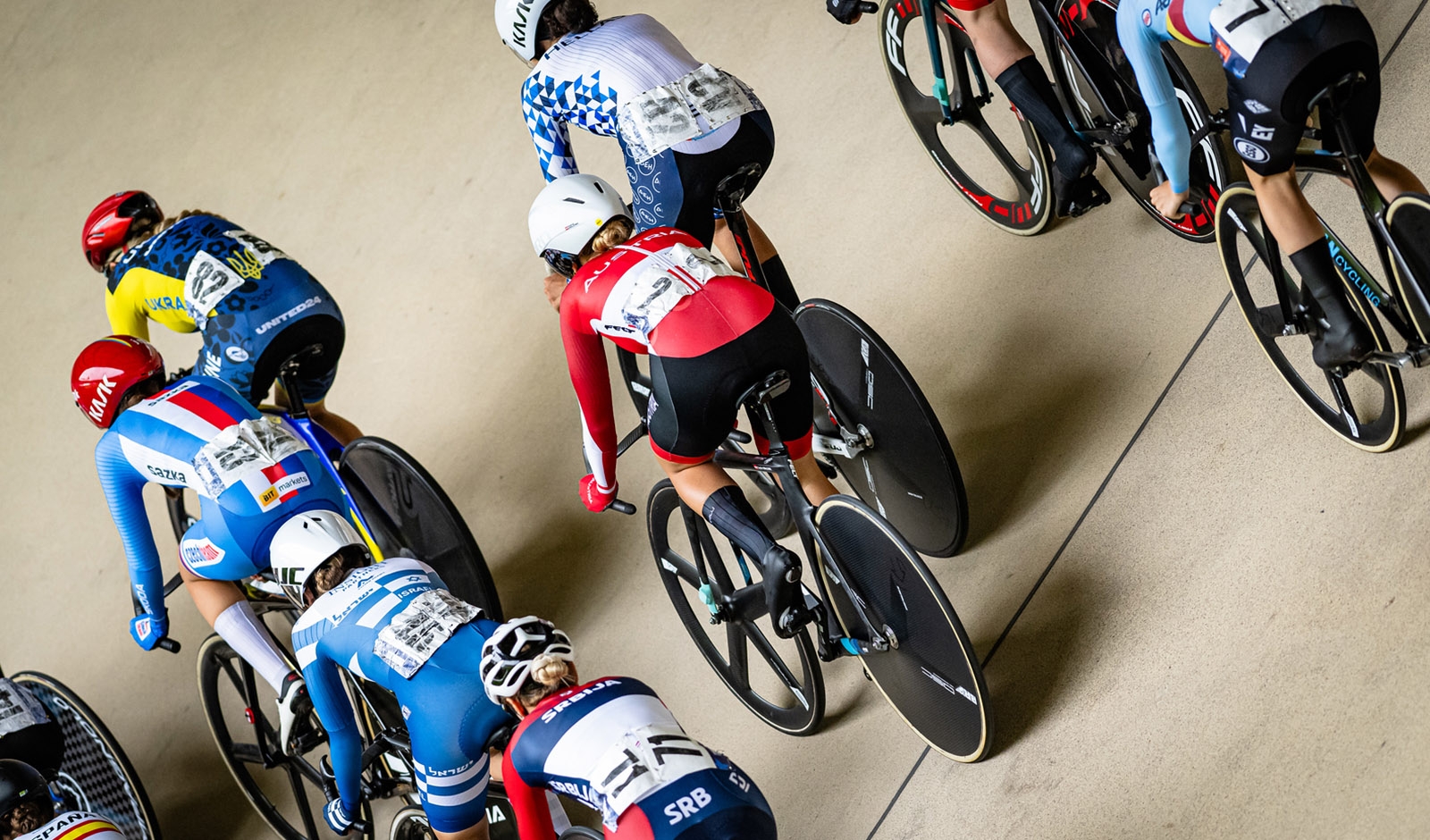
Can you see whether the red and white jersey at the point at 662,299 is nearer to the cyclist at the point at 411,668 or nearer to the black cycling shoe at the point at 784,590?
the black cycling shoe at the point at 784,590

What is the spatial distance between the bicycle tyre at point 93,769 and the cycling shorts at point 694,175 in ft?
8.48

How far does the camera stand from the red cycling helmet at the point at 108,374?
3729 millimetres

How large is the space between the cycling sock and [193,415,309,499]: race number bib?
0.42m

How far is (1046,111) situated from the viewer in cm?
321

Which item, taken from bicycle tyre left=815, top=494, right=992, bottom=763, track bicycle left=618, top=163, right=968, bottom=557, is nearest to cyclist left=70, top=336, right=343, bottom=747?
track bicycle left=618, top=163, right=968, bottom=557

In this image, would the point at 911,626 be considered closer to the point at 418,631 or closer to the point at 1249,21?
the point at 418,631

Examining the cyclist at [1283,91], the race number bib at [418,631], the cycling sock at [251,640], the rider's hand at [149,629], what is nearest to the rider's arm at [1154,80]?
the cyclist at [1283,91]

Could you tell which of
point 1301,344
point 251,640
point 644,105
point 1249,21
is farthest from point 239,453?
point 1301,344

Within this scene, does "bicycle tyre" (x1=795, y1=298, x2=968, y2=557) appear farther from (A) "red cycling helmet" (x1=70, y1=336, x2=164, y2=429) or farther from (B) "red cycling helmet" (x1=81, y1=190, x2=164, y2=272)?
(B) "red cycling helmet" (x1=81, y1=190, x2=164, y2=272)

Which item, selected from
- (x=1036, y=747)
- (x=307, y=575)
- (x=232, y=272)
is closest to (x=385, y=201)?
(x=232, y=272)

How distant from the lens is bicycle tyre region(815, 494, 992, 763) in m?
2.57

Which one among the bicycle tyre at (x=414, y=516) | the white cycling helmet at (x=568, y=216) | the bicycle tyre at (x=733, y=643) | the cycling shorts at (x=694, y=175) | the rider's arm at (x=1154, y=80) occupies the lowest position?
the bicycle tyre at (x=733, y=643)

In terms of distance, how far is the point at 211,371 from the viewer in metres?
3.96

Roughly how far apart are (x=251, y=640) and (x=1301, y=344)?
3.08m
